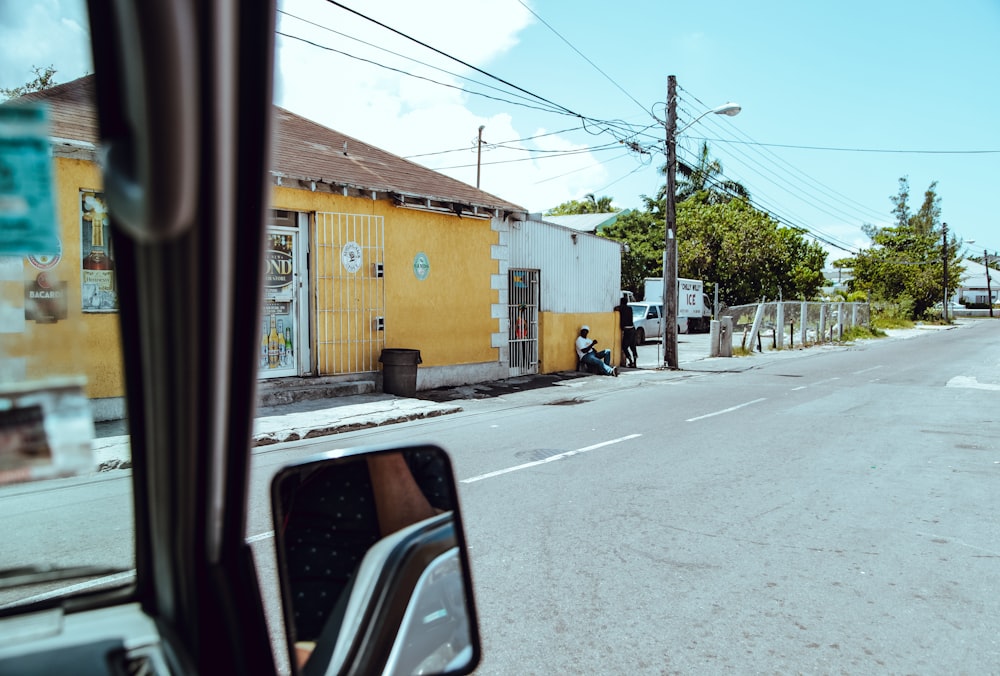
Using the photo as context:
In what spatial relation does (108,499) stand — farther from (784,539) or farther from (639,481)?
(639,481)

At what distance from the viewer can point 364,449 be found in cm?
162

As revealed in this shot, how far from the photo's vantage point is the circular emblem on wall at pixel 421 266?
13.9 metres

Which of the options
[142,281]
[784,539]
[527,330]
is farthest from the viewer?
[527,330]

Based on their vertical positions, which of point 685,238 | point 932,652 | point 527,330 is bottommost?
point 932,652

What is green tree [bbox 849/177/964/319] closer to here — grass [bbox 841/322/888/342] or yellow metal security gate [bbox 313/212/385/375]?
grass [bbox 841/322/888/342]

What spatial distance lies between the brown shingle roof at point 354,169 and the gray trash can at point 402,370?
2749mm

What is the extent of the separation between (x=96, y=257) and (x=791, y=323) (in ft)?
102

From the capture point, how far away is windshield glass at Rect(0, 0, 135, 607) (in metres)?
1.07

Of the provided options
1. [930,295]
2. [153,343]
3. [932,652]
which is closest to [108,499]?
[153,343]

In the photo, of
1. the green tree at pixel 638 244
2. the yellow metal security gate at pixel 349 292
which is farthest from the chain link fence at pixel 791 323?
the yellow metal security gate at pixel 349 292

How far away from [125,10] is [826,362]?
75.9ft

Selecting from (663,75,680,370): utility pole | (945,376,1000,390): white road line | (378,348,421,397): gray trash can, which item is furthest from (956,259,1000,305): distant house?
(378,348,421,397): gray trash can

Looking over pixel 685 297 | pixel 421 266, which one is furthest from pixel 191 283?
pixel 685 297

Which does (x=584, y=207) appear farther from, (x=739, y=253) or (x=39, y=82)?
(x=39, y=82)
